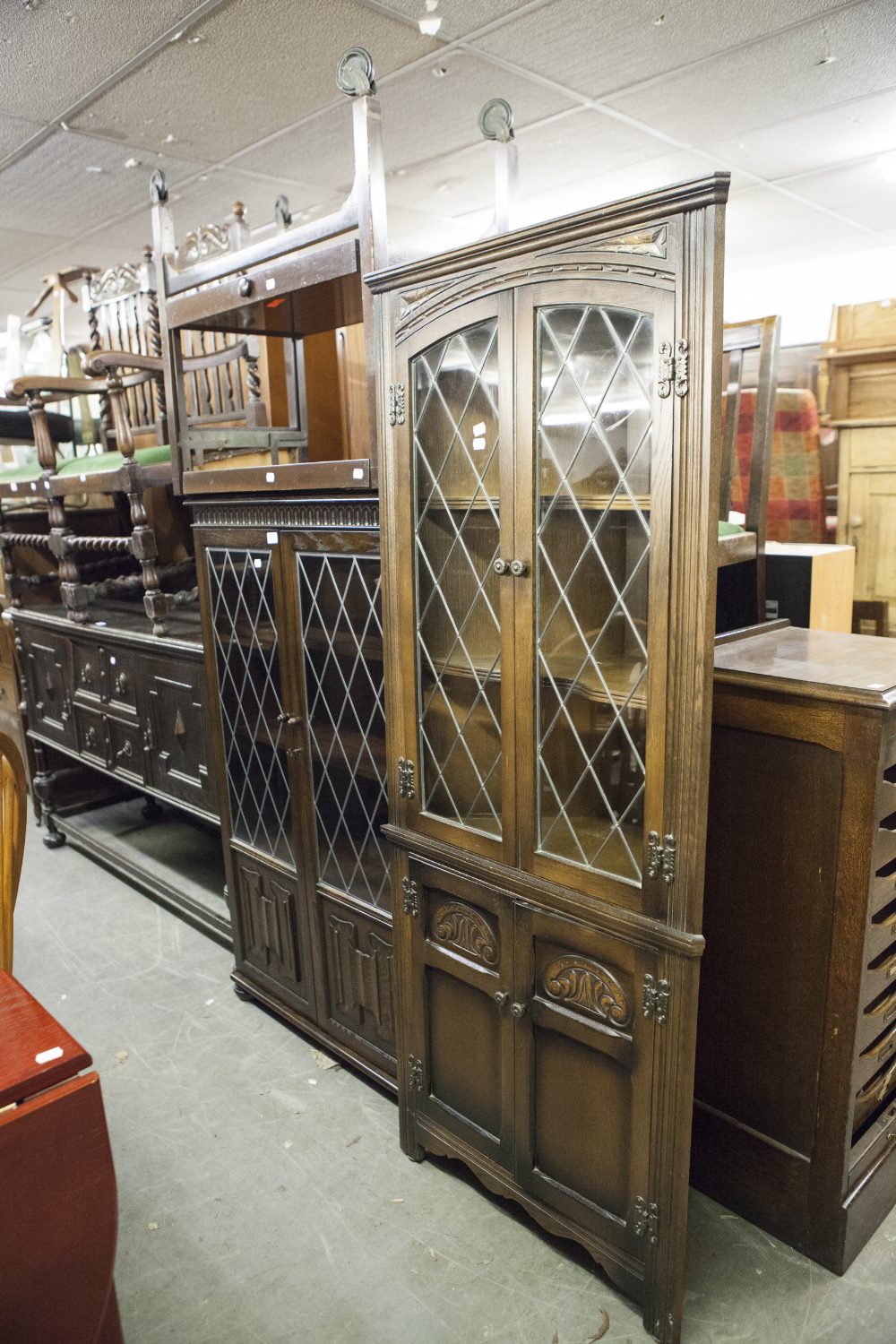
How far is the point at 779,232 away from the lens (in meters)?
5.21

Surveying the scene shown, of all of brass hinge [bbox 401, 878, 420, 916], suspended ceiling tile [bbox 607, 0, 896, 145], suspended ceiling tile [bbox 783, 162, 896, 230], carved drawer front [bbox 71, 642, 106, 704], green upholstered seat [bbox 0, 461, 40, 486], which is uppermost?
suspended ceiling tile [bbox 783, 162, 896, 230]

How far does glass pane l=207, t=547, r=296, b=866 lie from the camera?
2.40 m

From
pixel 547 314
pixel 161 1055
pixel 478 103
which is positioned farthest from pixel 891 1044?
pixel 478 103

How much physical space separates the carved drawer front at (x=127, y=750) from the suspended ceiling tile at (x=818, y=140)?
3480mm

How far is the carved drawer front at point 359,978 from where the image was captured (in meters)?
2.25

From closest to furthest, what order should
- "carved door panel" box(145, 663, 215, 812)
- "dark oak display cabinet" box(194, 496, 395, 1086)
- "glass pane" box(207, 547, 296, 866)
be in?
1. "dark oak display cabinet" box(194, 496, 395, 1086)
2. "glass pane" box(207, 547, 296, 866)
3. "carved door panel" box(145, 663, 215, 812)

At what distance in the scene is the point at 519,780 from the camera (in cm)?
171

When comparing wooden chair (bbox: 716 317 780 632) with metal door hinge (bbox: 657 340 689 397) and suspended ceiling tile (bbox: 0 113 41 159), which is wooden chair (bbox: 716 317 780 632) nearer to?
metal door hinge (bbox: 657 340 689 397)

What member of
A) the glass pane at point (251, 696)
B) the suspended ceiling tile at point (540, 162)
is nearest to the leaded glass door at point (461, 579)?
the glass pane at point (251, 696)

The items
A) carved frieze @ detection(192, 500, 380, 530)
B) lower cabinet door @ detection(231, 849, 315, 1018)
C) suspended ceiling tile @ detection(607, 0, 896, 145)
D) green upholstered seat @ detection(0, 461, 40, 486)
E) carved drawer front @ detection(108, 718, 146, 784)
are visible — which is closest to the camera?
carved frieze @ detection(192, 500, 380, 530)

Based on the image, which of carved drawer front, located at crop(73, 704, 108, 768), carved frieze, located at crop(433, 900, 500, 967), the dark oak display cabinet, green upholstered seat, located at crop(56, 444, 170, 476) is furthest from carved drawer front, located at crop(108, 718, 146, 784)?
carved frieze, located at crop(433, 900, 500, 967)

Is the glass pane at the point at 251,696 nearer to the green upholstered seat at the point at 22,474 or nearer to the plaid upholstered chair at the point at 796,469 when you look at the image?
the green upholstered seat at the point at 22,474

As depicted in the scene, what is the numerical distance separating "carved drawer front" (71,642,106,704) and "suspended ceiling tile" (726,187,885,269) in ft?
11.9

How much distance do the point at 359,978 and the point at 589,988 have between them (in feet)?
2.80
